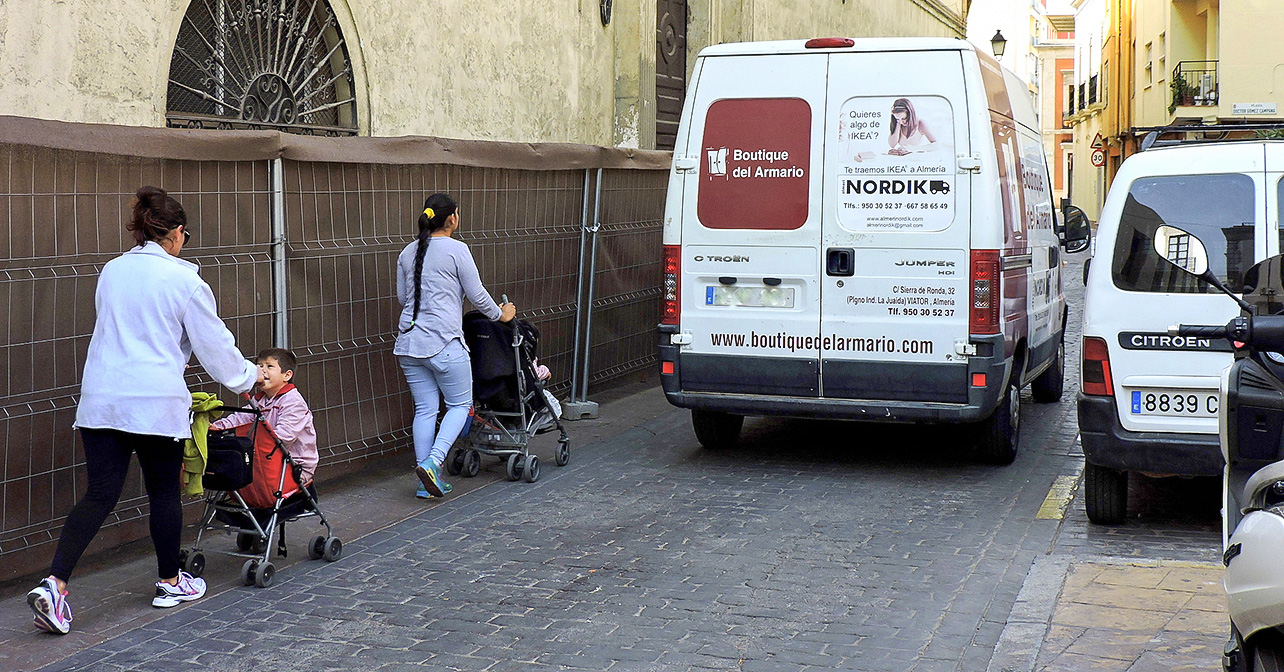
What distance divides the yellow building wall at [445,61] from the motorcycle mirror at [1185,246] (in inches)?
224

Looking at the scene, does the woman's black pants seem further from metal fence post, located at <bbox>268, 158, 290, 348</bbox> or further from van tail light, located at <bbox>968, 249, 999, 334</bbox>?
van tail light, located at <bbox>968, 249, 999, 334</bbox>

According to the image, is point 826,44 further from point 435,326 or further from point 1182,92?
point 1182,92

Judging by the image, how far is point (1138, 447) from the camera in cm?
636

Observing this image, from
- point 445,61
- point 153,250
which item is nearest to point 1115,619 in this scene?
point 153,250

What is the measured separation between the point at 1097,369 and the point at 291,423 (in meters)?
3.82

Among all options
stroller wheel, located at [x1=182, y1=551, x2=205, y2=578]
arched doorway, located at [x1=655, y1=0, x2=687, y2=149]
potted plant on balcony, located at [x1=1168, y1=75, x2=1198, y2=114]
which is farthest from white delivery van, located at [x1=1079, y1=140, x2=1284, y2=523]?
potted plant on balcony, located at [x1=1168, y1=75, x2=1198, y2=114]

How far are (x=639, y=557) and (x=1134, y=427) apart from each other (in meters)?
2.46

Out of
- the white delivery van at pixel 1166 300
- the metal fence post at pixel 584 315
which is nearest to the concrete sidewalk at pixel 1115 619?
the white delivery van at pixel 1166 300

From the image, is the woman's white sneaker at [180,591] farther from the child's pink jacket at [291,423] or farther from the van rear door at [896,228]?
the van rear door at [896,228]

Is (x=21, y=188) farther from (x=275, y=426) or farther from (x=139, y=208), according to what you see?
(x=275, y=426)

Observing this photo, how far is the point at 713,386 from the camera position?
811cm

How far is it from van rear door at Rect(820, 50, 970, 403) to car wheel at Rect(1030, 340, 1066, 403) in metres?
3.58

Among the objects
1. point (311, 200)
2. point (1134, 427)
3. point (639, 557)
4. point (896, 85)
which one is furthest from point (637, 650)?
point (896, 85)

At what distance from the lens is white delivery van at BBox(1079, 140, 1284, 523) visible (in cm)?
621
